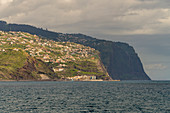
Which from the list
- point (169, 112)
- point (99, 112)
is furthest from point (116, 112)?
point (169, 112)

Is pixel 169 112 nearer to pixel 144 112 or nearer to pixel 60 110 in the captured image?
pixel 144 112

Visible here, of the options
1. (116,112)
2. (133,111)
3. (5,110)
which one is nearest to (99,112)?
(116,112)

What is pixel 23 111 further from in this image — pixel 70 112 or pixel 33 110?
pixel 70 112

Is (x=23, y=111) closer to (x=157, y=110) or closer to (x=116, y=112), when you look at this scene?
(x=116, y=112)

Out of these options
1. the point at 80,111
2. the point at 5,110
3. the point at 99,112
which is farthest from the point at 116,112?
the point at 5,110

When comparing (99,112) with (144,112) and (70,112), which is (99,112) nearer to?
(70,112)

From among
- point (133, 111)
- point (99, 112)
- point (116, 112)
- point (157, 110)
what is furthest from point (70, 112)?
point (157, 110)
